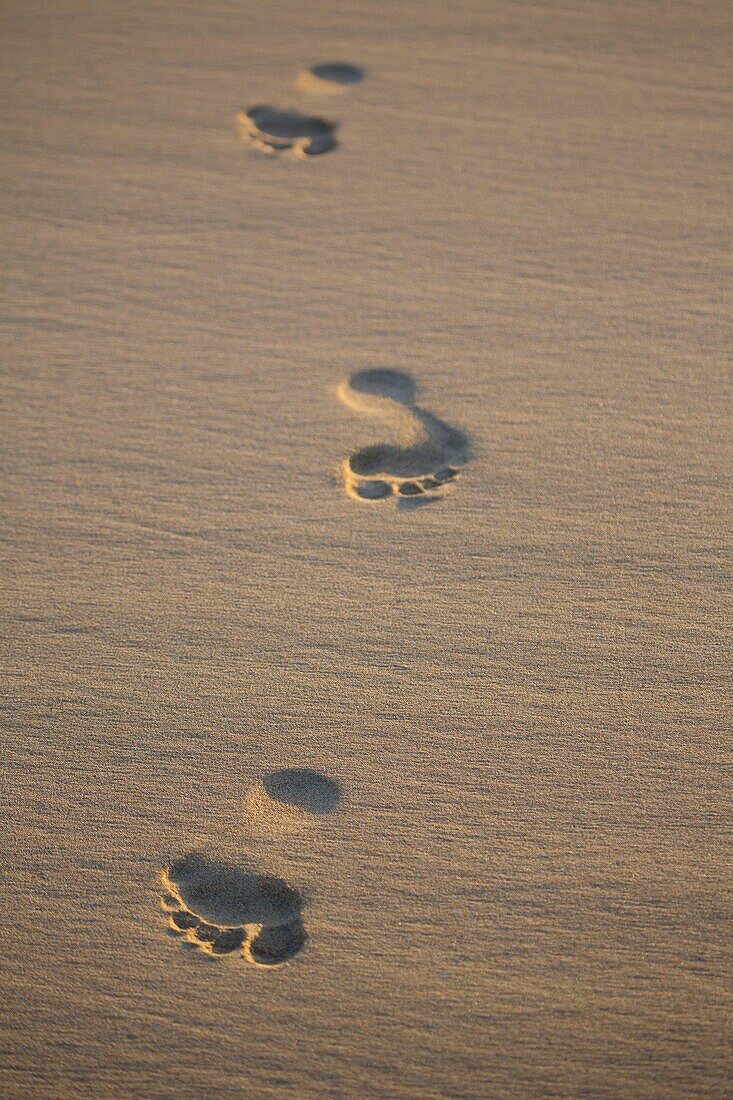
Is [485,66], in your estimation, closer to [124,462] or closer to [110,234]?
[110,234]

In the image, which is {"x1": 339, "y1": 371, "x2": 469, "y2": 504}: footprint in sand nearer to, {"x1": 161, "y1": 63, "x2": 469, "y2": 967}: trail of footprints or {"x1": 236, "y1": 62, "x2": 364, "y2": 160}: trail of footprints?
{"x1": 161, "y1": 63, "x2": 469, "y2": 967}: trail of footprints

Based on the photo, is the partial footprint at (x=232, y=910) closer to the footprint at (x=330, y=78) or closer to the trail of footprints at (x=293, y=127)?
the trail of footprints at (x=293, y=127)

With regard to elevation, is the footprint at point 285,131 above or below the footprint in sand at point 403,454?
above

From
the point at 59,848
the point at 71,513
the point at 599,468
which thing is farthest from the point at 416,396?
the point at 59,848

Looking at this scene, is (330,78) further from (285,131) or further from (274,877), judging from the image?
(274,877)

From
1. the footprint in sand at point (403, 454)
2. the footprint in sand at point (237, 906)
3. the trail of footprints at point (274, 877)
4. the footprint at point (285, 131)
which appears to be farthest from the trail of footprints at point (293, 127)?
the footprint in sand at point (237, 906)

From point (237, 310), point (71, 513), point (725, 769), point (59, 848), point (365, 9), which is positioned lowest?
point (59, 848)

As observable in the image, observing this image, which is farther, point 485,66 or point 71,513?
point 485,66
